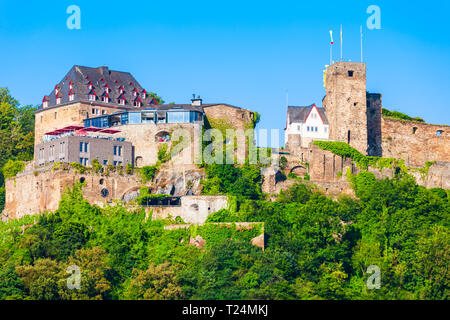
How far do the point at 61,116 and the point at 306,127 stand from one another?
21.5m

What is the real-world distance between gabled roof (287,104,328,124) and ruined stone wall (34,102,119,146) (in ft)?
51.1

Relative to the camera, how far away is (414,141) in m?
96.8

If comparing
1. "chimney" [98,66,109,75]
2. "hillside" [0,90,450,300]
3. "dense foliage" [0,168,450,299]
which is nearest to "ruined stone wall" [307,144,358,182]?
"hillside" [0,90,450,300]

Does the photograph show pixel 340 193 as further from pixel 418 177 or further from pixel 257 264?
pixel 257 264

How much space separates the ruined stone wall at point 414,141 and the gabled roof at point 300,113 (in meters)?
7.44

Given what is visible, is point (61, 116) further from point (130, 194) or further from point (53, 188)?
point (130, 194)

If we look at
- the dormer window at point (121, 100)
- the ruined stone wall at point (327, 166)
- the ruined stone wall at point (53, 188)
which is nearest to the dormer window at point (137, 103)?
the dormer window at point (121, 100)

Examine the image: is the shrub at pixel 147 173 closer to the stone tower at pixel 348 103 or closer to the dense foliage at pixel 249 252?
the dense foliage at pixel 249 252

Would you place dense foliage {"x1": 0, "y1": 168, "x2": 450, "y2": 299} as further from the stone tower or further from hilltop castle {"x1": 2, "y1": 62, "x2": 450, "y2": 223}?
the stone tower

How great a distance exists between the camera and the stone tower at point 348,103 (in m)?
90.6

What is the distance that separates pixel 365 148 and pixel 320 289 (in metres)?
22.8

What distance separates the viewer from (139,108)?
9112 centimetres

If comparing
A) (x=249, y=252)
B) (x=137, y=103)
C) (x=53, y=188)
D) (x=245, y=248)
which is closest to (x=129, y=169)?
(x=53, y=188)
